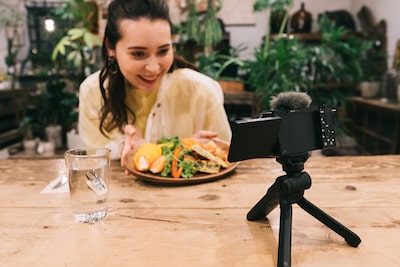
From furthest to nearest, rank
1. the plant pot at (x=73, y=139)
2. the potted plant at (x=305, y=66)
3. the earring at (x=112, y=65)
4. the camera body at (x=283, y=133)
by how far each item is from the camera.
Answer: the plant pot at (x=73, y=139) < the potted plant at (x=305, y=66) < the earring at (x=112, y=65) < the camera body at (x=283, y=133)

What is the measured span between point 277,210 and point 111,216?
15.6 inches

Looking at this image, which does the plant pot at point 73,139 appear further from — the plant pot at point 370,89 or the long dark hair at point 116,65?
the plant pot at point 370,89

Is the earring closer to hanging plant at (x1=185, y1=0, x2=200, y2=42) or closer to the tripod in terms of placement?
the tripod

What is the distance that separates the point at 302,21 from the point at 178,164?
4.16 m

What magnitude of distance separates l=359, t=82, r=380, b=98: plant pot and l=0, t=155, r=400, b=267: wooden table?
10.4 feet

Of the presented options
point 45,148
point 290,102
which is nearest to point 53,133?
point 45,148

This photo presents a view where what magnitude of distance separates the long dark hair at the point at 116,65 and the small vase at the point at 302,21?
330 centimetres

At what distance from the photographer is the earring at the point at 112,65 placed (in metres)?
1.65

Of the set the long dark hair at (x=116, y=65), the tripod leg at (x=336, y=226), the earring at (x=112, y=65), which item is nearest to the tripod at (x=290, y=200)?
the tripod leg at (x=336, y=226)

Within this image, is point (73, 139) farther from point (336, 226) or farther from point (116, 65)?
point (336, 226)

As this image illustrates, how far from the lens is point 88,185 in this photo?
2.71ft

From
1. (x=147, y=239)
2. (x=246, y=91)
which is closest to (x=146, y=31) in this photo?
(x=147, y=239)

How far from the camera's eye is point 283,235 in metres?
0.63

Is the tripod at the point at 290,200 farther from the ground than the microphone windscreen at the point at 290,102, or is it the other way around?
the microphone windscreen at the point at 290,102
